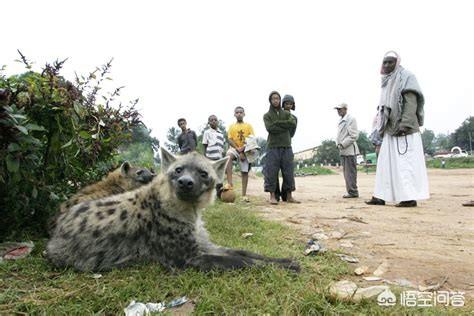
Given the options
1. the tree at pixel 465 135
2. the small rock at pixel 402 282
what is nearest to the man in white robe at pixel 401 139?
the small rock at pixel 402 282

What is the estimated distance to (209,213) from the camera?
655cm

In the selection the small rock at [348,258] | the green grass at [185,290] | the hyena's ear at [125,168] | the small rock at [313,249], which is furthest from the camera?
the hyena's ear at [125,168]

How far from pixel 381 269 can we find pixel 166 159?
8.25 ft

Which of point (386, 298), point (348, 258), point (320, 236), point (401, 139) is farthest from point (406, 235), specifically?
point (401, 139)

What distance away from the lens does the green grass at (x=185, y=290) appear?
248 centimetres

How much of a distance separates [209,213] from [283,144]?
3.02 meters

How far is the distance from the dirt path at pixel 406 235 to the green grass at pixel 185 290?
1.93 ft

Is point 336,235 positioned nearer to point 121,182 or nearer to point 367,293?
point 367,293

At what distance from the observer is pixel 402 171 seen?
764cm

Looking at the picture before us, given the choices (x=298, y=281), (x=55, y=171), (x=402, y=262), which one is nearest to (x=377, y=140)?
(x=402, y=262)

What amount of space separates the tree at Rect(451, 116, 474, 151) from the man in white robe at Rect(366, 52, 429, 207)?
64.9m

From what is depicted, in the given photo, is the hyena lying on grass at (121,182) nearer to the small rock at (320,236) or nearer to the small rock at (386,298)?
the small rock at (320,236)

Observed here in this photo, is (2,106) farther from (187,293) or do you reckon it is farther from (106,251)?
(187,293)

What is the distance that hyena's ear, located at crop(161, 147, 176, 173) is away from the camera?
4.04 meters
